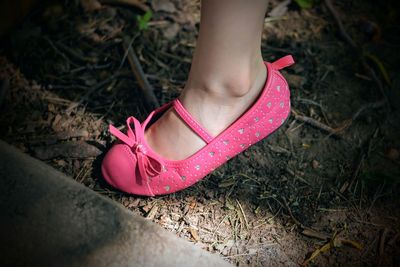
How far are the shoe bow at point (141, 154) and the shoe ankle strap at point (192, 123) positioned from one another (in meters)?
0.15

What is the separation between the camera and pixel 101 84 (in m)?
1.70

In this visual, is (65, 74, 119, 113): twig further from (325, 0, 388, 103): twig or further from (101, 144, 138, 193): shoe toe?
(325, 0, 388, 103): twig

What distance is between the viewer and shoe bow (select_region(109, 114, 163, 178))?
1336 mm

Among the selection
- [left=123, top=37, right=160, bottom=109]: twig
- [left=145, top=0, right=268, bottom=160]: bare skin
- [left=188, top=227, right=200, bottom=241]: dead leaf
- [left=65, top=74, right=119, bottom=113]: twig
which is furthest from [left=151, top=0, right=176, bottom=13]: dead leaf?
[left=188, top=227, right=200, bottom=241]: dead leaf

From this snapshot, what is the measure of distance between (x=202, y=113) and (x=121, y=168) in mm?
329

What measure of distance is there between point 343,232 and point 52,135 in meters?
1.12

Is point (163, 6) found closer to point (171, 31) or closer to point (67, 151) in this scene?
point (171, 31)

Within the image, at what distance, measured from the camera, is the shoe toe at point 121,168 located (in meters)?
1.36

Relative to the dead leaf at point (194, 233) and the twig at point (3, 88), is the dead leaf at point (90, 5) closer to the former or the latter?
the twig at point (3, 88)

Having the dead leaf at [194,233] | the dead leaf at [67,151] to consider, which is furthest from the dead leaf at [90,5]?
the dead leaf at [194,233]

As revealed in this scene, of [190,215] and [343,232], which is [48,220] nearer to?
[190,215]

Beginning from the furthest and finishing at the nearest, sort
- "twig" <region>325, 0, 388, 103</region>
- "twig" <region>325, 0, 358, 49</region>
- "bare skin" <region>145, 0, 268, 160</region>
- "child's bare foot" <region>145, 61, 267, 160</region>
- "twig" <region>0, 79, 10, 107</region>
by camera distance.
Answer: "twig" <region>325, 0, 358, 49</region> < "twig" <region>325, 0, 388, 103</region> < "twig" <region>0, 79, 10, 107</region> < "child's bare foot" <region>145, 61, 267, 160</region> < "bare skin" <region>145, 0, 268, 160</region>

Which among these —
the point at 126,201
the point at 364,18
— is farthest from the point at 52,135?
the point at 364,18

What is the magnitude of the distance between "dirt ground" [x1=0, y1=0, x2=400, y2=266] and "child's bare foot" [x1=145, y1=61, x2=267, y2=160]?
176 mm
